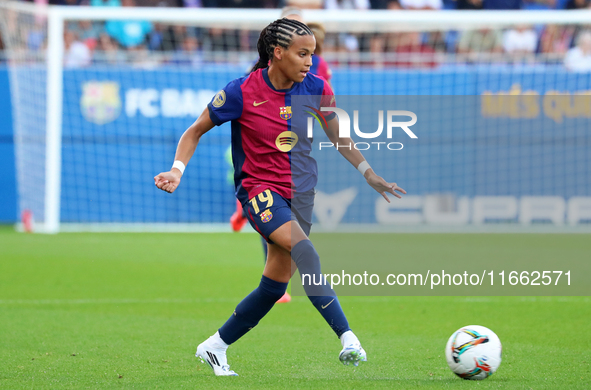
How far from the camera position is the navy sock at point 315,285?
3.66 metres

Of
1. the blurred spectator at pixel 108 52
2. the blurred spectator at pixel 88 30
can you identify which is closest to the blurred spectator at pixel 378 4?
the blurred spectator at pixel 108 52

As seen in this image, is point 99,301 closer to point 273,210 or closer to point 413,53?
point 273,210

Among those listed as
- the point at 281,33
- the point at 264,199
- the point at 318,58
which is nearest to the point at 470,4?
the point at 318,58

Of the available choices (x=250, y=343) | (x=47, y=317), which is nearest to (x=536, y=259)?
(x=250, y=343)

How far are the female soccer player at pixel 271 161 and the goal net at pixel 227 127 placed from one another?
29.6ft

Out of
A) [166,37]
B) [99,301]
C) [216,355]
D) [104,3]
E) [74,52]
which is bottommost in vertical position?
[99,301]

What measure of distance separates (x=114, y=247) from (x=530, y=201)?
7.56m

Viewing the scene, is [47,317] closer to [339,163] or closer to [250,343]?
[250,343]

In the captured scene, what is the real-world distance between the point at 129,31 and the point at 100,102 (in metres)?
1.50

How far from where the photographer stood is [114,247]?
10.7 metres

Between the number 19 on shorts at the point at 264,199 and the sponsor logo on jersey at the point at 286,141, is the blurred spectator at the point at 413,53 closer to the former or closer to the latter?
the sponsor logo on jersey at the point at 286,141

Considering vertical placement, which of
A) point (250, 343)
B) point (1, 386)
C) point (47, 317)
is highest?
point (1, 386)

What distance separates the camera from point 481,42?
1413 centimetres

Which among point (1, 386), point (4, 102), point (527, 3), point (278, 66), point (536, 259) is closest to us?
point (1, 386)
